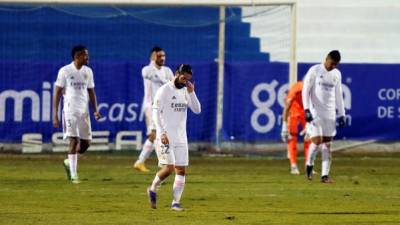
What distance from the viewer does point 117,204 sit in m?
19.4

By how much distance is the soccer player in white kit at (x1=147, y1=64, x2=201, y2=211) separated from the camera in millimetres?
18516

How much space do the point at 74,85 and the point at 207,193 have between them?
338 cm

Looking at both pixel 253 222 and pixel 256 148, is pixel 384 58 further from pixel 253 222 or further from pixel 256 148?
pixel 253 222

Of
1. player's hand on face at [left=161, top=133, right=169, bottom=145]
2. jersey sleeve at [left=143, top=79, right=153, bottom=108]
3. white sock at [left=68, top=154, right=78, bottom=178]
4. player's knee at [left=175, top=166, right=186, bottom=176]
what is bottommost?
white sock at [left=68, top=154, right=78, bottom=178]

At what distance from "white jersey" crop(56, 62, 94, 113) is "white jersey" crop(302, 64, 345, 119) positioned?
388 cm

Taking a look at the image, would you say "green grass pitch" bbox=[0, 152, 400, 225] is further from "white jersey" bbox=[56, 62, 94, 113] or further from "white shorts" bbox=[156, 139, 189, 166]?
"white jersey" bbox=[56, 62, 94, 113]

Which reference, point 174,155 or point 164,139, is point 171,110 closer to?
point 164,139

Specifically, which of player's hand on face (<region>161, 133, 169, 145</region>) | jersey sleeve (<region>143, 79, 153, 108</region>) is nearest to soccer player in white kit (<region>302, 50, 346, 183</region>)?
jersey sleeve (<region>143, 79, 153, 108</region>)

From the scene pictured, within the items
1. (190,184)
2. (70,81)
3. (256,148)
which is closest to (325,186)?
(190,184)

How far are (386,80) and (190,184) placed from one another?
34.9ft

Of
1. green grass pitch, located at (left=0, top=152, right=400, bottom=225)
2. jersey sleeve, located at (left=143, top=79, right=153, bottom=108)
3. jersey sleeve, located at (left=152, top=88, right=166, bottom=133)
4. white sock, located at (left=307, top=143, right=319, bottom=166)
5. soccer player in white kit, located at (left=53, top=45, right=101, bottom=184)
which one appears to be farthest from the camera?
jersey sleeve, located at (left=143, top=79, right=153, bottom=108)

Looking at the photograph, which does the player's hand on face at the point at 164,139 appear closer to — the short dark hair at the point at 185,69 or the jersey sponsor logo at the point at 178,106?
the jersey sponsor logo at the point at 178,106

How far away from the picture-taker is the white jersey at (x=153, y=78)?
25922mm

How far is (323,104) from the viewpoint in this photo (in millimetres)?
24312
